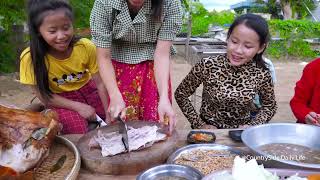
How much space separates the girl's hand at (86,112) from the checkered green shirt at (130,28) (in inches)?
17.5

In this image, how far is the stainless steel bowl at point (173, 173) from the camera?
58.9 inches

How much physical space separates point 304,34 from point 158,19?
36.8 feet

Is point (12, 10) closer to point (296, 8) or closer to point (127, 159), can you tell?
point (127, 159)

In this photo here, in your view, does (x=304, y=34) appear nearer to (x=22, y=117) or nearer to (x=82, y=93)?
(x=82, y=93)

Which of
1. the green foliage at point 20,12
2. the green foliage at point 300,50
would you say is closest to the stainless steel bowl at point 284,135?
the green foliage at point 20,12

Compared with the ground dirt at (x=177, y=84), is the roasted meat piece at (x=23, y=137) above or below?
above

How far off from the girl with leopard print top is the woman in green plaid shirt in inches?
15.6

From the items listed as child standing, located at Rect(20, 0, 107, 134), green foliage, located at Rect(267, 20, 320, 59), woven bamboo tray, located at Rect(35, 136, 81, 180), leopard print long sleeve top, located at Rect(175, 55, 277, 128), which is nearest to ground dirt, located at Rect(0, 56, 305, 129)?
green foliage, located at Rect(267, 20, 320, 59)

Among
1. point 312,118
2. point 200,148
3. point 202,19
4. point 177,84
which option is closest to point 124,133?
point 200,148

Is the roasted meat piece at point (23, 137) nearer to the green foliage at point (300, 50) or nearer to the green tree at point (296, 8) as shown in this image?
the green foliage at point (300, 50)

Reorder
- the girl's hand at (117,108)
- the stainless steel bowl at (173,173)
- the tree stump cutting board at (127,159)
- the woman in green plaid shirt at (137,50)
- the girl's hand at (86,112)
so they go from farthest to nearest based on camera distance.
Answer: the girl's hand at (86,112) < the woman in green plaid shirt at (137,50) < the girl's hand at (117,108) < the tree stump cutting board at (127,159) < the stainless steel bowl at (173,173)

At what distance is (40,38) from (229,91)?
55.8 inches

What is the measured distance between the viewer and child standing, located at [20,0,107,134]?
2291mm

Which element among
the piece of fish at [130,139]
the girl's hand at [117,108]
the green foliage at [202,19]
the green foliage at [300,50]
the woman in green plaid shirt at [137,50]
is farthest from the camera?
the green foliage at [202,19]
